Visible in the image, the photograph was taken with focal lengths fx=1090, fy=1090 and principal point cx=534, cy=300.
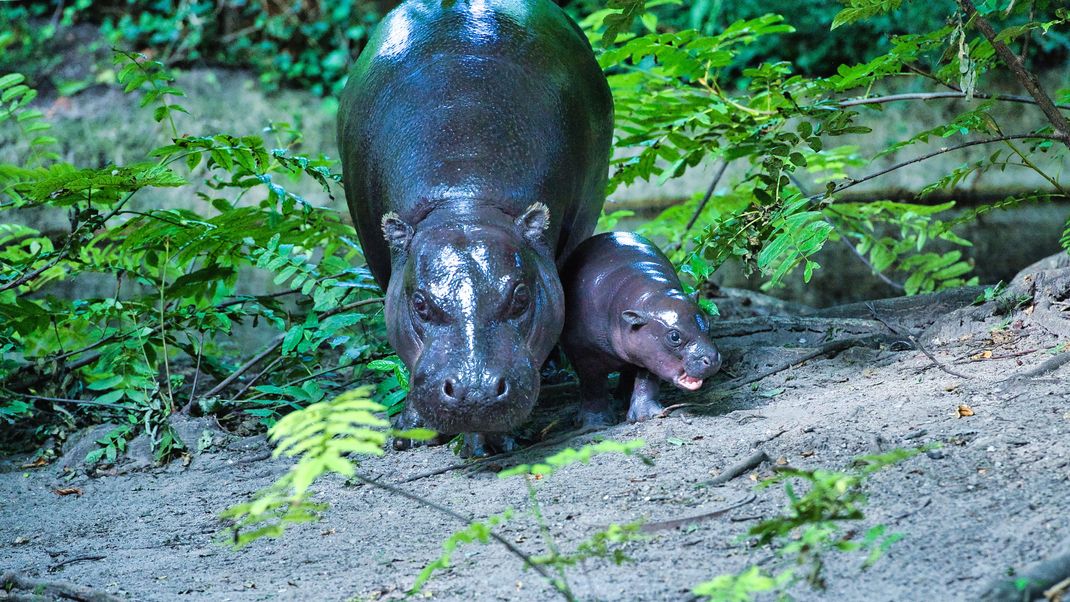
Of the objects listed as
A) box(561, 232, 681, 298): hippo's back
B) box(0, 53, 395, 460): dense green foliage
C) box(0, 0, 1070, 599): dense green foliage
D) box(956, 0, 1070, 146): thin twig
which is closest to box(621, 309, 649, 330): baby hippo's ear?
box(561, 232, 681, 298): hippo's back

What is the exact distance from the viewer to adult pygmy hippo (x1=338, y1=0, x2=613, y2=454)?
163 inches

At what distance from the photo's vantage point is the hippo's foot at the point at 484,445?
452cm

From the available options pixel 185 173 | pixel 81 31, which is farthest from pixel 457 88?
pixel 81 31

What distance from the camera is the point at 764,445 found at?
3904 millimetres

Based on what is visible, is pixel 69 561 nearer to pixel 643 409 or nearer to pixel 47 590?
pixel 47 590

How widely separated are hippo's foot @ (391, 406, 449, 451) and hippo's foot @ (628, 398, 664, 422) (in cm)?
84

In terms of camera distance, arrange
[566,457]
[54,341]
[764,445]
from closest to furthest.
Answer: [566,457] < [764,445] < [54,341]

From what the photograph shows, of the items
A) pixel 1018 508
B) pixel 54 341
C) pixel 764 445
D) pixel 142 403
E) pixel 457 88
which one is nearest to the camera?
pixel 1018 508

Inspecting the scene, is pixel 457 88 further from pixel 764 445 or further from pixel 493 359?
pixel 764 445

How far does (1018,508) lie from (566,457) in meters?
1.28

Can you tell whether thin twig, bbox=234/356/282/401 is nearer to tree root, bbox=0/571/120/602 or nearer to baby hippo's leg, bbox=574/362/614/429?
baby hippo's leg, bbox=574/362/614/429

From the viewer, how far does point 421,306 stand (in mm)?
4336

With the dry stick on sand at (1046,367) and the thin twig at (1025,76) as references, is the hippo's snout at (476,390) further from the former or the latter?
the thin twig at (1025,76)

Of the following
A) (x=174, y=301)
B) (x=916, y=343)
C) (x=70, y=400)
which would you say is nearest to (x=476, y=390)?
(x=916, y=343)
